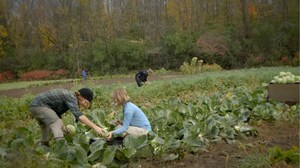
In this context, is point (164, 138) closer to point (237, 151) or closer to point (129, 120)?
Answer: point (129, 120)

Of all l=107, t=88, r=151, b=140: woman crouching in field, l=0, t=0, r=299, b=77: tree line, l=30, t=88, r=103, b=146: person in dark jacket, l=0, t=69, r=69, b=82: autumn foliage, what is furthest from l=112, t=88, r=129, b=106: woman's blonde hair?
l=0, t=0, r=299, b=77: tree line

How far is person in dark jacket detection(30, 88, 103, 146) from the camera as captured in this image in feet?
12.6

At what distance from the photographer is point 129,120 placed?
A: 12.4 ft

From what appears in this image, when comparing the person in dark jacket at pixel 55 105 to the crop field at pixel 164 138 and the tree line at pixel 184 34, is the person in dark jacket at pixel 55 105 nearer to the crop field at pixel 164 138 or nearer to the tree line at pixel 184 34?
the crop field at pixel 164 138

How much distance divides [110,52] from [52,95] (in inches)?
646

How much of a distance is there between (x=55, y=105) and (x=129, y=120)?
845 millimetres

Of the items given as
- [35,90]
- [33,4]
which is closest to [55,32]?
[35,90]

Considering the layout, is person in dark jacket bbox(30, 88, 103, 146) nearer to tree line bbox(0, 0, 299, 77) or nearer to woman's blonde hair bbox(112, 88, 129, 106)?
woman's blonde hair bbox(112, 88, 129, 106)

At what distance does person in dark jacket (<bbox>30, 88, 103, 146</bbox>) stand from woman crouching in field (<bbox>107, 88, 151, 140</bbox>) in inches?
12.2

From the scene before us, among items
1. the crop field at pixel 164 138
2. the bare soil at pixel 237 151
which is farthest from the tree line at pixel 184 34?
the bare soil at pixel 237 151

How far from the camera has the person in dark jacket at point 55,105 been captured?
3.83 metres

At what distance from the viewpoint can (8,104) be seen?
7379 millimetres

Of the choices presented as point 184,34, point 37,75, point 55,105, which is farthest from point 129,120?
point 184,34

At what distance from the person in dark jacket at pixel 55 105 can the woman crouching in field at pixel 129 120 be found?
0.31 m
